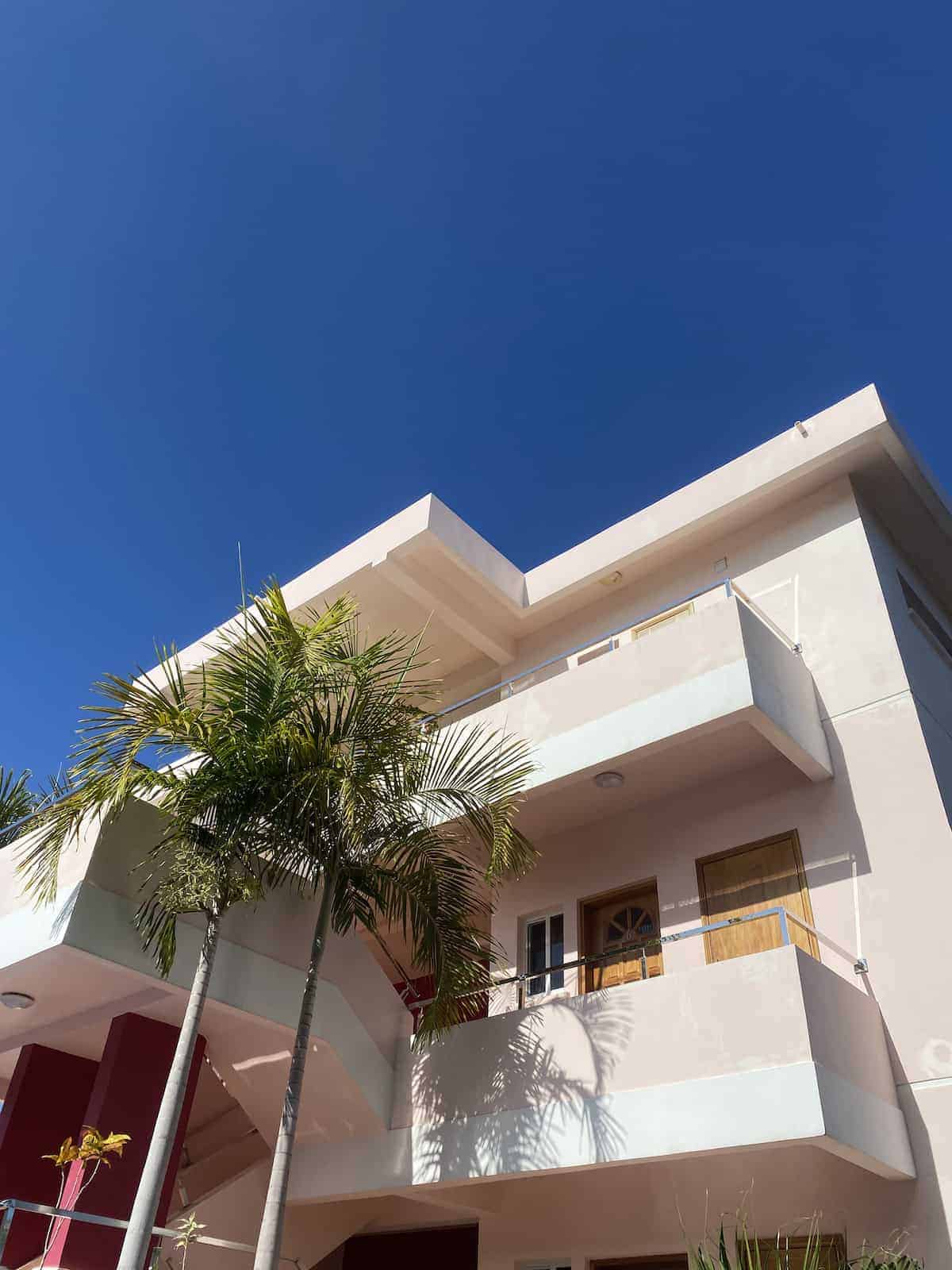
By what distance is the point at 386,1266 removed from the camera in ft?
42.6

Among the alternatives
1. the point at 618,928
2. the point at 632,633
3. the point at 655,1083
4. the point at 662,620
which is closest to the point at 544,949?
the point at 618,928

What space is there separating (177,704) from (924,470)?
31.2ft

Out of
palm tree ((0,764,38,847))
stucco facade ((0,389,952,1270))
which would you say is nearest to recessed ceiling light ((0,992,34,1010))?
stucco facade ((0,389,952,1270))

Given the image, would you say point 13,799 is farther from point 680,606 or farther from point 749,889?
point 749,889

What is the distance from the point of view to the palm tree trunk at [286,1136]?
273 inches

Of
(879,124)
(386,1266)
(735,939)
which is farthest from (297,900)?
(879,124)

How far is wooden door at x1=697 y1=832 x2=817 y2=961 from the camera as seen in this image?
9.48m

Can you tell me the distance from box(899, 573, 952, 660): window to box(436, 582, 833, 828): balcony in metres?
1.99

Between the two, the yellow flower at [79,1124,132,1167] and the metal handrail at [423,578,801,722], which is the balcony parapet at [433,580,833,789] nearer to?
the metal handrail at [423,578,801,722]

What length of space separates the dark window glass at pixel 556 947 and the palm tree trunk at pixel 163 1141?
15.2ft

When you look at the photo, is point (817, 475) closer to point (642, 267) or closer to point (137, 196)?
point (642, 267)

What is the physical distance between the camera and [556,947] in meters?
11.4

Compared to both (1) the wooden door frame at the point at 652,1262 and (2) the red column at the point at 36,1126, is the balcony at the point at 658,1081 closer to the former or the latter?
(1) the wooden door frame at the point at 652,1262

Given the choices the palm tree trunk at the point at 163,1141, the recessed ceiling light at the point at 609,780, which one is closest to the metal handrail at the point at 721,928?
the recessed ceiling light at the point at 609,780
